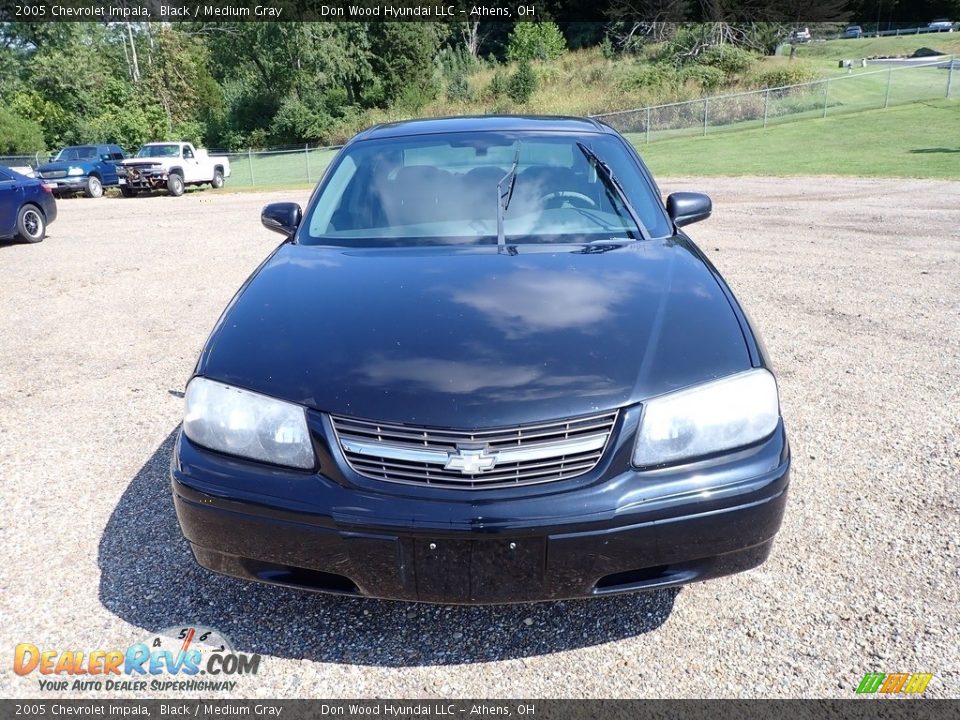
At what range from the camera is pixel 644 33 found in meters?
51.5

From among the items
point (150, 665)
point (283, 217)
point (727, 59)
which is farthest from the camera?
point (727, 59)

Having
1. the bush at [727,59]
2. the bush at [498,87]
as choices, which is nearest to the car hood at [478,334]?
the bush at [498,87]

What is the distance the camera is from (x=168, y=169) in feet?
76.4

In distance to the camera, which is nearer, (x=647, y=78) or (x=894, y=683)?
(x=894, y=683)

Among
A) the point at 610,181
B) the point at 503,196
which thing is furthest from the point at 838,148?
the point at 503,196

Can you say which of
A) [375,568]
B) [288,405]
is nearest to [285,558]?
[375,568]

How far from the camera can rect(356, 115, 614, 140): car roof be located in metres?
3.80

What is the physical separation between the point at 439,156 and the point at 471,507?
223cm

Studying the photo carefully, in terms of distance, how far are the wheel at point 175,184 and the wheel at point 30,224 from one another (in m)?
11.9

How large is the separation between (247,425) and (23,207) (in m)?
11.9

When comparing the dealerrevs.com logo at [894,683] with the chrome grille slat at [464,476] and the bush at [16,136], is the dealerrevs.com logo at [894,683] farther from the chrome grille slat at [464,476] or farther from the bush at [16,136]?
the bush at [16,136]

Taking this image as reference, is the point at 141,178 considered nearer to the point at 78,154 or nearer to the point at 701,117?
the point at 78,154

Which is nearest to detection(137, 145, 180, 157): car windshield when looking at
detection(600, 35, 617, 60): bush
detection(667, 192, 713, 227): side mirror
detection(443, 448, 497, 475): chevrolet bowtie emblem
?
detection(667, 192, 713, 227): side mirror

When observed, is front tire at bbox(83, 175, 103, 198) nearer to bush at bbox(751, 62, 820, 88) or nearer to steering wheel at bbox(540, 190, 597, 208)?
steering wheel at bbox(540, 190, 597, 208)
